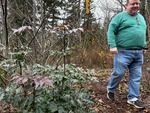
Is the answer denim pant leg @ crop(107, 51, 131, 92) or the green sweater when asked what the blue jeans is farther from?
the green sweater

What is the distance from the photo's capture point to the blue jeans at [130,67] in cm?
602

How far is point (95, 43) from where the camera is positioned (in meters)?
12.1

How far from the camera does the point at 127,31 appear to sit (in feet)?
19.5

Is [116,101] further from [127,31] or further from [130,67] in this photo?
[127,31]

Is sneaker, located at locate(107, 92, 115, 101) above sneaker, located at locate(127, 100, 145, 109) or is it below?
above

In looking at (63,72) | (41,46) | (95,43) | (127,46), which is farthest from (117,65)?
(95,43)

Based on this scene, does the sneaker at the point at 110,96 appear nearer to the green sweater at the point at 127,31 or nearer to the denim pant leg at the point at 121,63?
the denim pant leg at the point at 121,63

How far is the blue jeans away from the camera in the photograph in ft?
19.7

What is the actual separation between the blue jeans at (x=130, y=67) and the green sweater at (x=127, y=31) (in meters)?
0.11

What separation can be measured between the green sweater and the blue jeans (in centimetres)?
11

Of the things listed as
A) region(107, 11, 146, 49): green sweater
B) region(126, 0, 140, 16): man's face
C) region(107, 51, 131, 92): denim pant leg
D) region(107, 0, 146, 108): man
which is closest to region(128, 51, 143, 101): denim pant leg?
region(107, 0, 146, 108): man

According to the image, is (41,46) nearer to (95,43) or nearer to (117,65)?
(117,65)

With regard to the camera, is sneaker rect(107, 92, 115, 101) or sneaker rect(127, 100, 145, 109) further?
sneaker rect(107, 92, 115, 101)

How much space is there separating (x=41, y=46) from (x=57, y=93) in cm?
208
